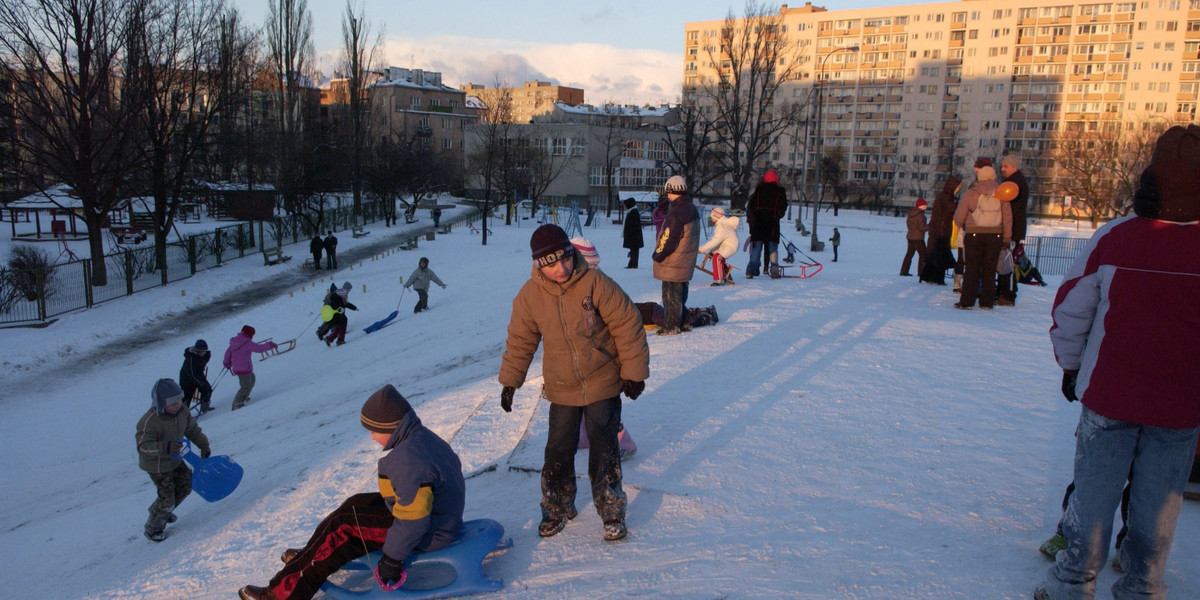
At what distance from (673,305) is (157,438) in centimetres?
547

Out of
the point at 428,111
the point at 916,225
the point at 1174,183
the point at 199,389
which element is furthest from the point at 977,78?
the point at 1174,183

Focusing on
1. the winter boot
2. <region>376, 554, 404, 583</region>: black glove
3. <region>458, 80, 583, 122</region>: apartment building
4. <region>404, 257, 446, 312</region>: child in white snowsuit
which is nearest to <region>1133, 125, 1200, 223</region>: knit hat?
the winter boot

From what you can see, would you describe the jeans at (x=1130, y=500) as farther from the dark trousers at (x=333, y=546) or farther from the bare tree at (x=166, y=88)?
the bare tree at (x=166, y=88)

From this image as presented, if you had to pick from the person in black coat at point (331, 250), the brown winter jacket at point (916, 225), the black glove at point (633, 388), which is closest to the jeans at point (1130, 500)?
the black glove at point (633, 388)

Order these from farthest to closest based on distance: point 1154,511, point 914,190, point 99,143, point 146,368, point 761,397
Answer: point 914,190
point 99,143
point 146,368
point 761,397
point 1154,511

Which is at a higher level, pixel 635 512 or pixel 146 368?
pixel 635 512

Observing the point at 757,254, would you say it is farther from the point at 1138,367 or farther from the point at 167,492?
the point at 1138,367

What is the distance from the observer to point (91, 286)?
17.7 metres

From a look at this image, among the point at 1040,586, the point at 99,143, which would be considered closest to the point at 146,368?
the point at 99,143

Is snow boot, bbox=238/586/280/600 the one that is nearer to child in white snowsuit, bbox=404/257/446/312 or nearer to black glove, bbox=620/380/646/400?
black glove, bbox=620/380/646/400

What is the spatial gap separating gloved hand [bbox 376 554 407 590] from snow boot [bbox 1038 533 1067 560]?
10.4 ft

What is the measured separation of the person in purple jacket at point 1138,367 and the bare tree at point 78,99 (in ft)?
71.7

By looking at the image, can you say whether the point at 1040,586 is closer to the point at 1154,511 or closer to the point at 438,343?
the point at 1154,511

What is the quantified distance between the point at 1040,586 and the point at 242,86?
30290 mm
